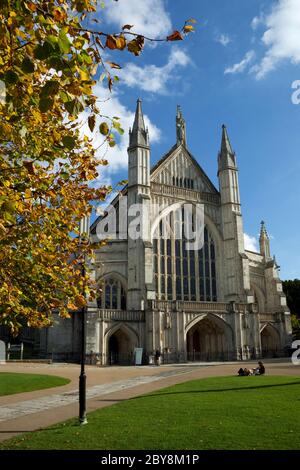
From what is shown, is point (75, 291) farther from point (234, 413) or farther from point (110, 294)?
point (110, 294)

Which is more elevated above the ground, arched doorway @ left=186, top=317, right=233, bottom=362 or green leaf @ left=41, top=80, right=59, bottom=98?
green leaf @ left=41, top=80, right=59, bottom=98

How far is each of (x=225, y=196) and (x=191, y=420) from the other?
35.8 metres

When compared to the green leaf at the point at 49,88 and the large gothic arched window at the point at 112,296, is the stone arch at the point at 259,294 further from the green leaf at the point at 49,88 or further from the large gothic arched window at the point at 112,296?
the green leaf at the point at 49,88

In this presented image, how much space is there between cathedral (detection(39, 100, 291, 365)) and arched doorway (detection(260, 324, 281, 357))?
12cm

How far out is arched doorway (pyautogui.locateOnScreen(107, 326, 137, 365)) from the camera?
34.0 meters

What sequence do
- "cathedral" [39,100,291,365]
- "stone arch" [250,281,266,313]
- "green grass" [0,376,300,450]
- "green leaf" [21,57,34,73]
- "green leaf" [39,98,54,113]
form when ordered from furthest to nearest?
"stone arch" [250,281,266,313]
"cathedral" [39,100,291,365]
"green grass" [0,376,300,450]
"green leaf" [21,57,34,73]
"green leaf" [39,98,54,113]

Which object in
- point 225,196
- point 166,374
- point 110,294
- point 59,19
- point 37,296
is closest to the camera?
point 59,19

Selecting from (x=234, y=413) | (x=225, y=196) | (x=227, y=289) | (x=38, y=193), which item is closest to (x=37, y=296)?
(x=38, y=193)

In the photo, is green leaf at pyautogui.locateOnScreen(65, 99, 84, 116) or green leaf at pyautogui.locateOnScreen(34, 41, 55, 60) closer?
green leaf at pyautogui.locateOnScreen(34, 41, 55, 60)

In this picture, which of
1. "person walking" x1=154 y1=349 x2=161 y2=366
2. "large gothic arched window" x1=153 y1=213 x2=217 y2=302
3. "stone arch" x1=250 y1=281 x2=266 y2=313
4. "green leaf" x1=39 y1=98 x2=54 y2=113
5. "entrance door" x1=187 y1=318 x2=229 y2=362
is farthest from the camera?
"stone arch" x1=250 y1=281 x2=266 y2=313

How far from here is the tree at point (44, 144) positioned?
4414 mm

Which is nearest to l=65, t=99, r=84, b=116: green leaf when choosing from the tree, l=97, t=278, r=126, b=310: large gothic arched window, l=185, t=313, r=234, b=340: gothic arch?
the tree

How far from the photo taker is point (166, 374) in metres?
24.0

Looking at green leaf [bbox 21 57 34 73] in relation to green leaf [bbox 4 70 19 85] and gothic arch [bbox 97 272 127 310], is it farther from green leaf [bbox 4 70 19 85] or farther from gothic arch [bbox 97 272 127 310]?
gothic arch [bbox 97 272 127 310]
